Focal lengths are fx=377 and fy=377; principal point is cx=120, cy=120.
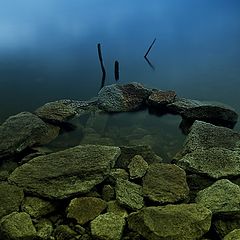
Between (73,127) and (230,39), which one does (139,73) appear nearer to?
(73,127)

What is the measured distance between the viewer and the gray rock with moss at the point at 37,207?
5.82m

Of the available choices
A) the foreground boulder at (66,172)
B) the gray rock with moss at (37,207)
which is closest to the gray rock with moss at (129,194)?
the foreground boulder at (66,172)

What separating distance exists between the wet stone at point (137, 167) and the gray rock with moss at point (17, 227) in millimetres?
2178

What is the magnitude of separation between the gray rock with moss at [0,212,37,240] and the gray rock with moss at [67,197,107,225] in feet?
2.03

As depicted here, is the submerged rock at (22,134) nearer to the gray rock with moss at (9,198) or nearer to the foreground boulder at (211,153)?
the gray rock with moss at (9,198)

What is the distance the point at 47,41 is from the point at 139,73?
15253 mm

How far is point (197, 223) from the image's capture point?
5125mm

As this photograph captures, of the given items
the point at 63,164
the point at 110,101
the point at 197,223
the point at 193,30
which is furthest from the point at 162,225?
the point at 193,30

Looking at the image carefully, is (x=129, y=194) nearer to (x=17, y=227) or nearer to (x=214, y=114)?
(x=17, y=227)

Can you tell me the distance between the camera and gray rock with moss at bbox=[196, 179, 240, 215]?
5.61 meters

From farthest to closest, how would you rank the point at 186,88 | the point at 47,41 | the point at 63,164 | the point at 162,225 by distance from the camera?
the point at 47,41 < the point at 186,88 < the point at 63,164 < the point at 162,225

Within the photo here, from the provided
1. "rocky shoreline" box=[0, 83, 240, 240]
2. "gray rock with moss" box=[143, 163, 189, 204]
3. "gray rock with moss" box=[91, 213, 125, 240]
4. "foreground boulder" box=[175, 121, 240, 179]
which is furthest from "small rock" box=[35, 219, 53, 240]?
"foreground boulder" box=[175, 121, 240, 179]

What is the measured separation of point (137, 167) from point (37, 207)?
2.05m

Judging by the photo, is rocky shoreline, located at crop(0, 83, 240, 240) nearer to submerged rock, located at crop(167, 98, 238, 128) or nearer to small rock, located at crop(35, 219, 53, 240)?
small rock, located at crop(35, 219, 53, 240)
